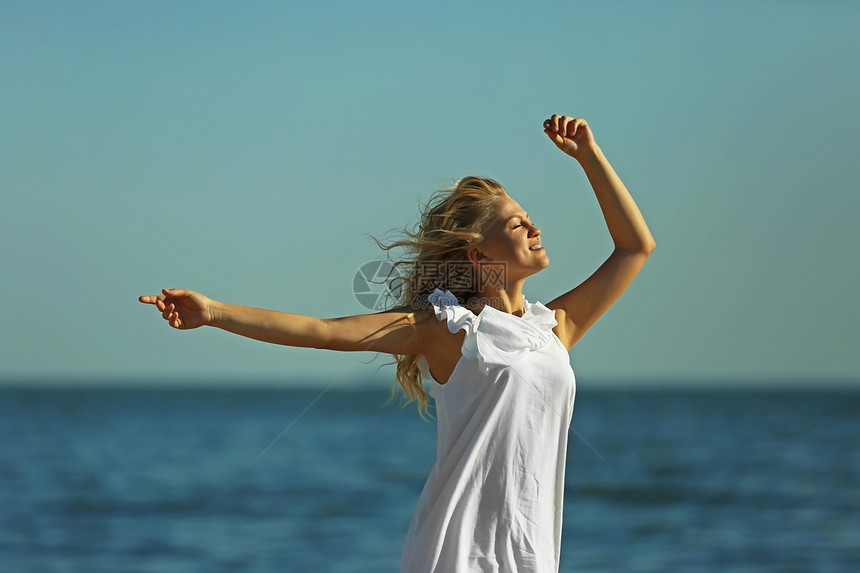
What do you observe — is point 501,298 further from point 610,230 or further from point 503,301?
point 610,230

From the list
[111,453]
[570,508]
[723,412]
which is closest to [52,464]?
[111,453]

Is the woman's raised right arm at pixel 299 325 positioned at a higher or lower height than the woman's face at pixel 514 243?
lower

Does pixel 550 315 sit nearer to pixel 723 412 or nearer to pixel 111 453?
pixel 111 453

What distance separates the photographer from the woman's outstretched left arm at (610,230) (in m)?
3.58

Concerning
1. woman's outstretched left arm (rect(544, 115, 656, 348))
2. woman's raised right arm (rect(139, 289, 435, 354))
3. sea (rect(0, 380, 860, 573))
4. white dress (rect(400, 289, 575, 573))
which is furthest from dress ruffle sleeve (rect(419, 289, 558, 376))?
sea (rect(0, 380, 860, 573))

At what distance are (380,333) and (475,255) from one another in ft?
1.57

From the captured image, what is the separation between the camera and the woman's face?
3381mm

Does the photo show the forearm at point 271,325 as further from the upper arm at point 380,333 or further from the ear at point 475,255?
the ear at point 475,255

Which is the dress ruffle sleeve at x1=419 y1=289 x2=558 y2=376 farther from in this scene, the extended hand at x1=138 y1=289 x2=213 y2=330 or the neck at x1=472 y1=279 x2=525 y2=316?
the extended hand at x1=138 y1=289 x2=213 y2=330

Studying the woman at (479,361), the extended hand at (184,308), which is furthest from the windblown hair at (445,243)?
the extended hand at (184,308)

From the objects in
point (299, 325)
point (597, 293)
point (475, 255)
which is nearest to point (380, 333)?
point (299, 325)

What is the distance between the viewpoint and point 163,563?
11219 millimetres

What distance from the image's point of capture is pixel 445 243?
138 inches

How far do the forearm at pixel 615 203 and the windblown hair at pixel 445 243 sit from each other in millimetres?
341
